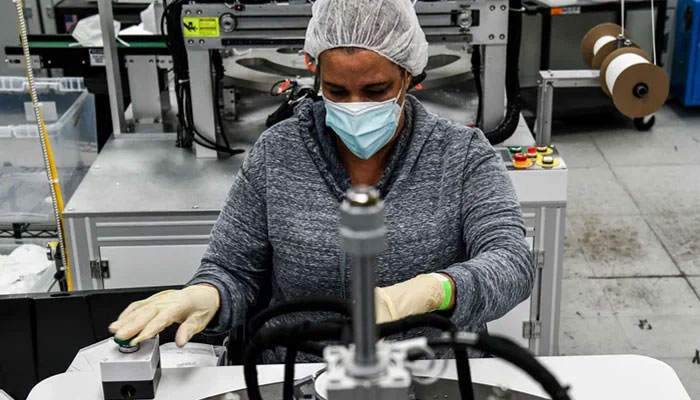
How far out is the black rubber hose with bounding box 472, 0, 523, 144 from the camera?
216cm

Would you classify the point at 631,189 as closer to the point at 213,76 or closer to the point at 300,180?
the point at 213,76

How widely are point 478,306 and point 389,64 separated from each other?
40cm

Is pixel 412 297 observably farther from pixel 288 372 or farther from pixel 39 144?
pixel 39 144

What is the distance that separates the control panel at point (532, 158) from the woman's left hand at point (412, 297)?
3.23ft

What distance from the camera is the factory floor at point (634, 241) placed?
8.35 ft

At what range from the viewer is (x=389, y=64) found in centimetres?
127

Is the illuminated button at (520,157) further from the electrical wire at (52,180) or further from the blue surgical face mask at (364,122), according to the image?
the electrical wire at (52,180)

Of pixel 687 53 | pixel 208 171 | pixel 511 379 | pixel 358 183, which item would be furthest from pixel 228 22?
pixel 687 53

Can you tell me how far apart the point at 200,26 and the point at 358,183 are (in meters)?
0.94


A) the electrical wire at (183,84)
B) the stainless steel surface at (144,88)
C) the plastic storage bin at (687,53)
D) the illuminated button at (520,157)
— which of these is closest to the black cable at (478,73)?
the illuminated button at (520,157)

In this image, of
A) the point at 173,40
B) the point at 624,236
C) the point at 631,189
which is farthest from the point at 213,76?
the point at 631,189

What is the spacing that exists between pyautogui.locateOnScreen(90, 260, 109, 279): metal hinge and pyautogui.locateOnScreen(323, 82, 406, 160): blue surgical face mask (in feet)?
3.15

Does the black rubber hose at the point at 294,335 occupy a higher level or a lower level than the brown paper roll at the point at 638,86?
higher

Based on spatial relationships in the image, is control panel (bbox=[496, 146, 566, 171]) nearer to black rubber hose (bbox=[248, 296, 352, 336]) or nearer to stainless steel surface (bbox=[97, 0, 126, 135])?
stainless steel surface (bbox=[97, 0, 126, 135])
